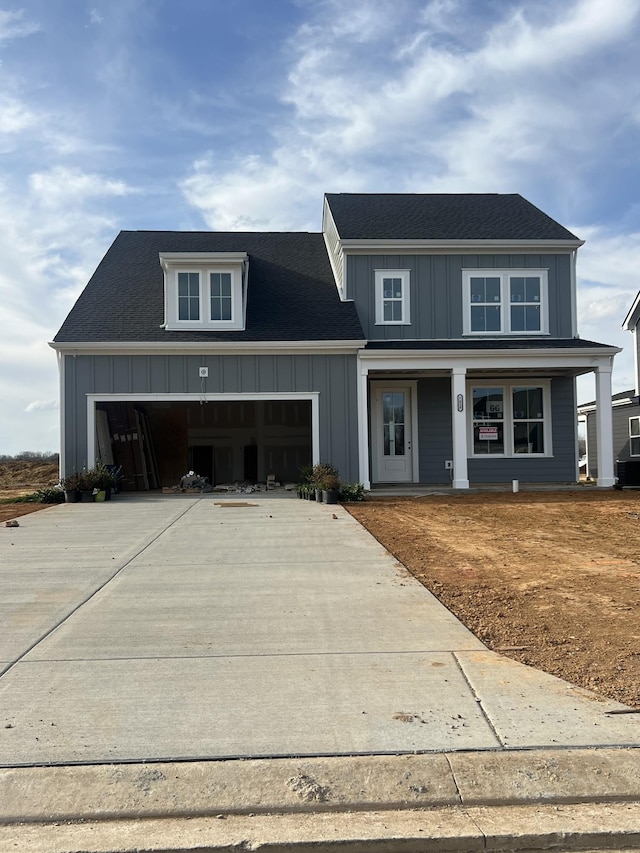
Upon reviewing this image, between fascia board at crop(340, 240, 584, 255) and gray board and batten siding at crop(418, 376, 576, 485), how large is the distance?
10.7ft

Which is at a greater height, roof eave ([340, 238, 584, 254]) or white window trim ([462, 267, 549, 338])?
roof eave ([340, 238, 584, 254])

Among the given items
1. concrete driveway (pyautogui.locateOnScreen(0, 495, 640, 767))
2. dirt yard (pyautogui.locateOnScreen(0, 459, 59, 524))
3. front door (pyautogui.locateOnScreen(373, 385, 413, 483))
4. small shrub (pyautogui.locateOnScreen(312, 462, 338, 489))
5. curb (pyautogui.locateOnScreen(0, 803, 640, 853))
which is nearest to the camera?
curb (pyautogui.locateOnScreen(0, 803, 640, 853))

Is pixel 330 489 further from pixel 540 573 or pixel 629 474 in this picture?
pixel 540 573

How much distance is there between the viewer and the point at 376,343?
56.1 ft

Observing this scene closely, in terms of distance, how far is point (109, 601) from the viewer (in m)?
6.38

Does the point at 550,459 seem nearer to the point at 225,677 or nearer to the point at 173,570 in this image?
the point at 173,570

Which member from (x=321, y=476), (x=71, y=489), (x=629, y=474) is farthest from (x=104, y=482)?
(x=629, y=474)

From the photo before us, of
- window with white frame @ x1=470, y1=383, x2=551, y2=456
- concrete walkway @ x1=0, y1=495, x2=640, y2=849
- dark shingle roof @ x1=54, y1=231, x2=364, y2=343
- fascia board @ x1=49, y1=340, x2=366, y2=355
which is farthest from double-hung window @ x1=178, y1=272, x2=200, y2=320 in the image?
concrete walkway @ x1=0, y1=495, x2=640, y2=849

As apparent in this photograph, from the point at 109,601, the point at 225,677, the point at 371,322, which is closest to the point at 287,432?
the point at 371,322

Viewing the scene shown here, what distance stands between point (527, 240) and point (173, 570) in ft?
44.0

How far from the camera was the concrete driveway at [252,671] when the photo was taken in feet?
11.8

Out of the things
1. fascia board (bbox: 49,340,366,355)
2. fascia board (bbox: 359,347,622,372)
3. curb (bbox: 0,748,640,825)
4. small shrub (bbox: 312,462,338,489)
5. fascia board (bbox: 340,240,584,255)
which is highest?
fascia board (bbox: 340,240,584,255)

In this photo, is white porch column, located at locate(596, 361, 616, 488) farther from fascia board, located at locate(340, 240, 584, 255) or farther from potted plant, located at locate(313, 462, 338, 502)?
potted plant, located at locate(313, 462, 338, 502)

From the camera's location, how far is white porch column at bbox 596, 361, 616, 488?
52.5 feet
